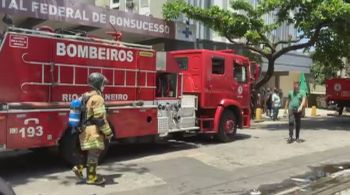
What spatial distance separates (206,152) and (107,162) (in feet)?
8.61

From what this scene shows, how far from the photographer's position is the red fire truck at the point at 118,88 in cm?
974

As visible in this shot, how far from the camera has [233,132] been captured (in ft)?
51.2

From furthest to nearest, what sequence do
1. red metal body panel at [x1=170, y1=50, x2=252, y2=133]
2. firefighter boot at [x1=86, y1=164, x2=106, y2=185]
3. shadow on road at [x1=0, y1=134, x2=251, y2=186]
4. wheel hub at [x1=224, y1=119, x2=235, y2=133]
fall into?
wheel hub at [x1=224, y1=119, x2=235, y2=133] < red metal body panel at [x1=170, y1=50, x2=252, y2=133] < shadow on road at [x1=0, y1=134, x2=251, y2=186] < firefighter boot at [x1=86, y1=164, x2=106, y2=185]

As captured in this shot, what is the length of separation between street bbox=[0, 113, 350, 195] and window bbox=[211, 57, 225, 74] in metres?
1.88

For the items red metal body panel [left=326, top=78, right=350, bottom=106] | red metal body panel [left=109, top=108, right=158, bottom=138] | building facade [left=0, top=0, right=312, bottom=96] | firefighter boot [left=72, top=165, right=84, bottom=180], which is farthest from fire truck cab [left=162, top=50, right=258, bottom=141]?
red metal body panel [left=326, top=78, right=350, bottom=106]

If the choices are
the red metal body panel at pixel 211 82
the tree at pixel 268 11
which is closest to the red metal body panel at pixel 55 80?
the red metal body panel at pixel 211 82

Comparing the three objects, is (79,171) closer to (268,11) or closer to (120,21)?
(120,21)

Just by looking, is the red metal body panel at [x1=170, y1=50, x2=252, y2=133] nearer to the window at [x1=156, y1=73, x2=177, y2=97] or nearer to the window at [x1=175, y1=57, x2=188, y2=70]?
the window at [x1=175, y1=57, x2=188, y2=70]

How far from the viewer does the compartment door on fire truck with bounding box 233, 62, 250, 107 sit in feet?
51.3

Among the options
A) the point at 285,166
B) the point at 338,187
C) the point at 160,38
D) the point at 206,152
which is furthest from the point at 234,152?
the point at 160,38

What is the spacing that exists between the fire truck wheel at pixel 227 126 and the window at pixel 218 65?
42.1 inches

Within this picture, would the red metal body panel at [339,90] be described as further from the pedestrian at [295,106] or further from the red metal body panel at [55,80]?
the red metal body panel at [55,80]

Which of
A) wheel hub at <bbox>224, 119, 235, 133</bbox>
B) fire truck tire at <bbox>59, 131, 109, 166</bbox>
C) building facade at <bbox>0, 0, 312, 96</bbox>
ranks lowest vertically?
fire truck tire at <bbox>59, 131, 109, 166</bbox>

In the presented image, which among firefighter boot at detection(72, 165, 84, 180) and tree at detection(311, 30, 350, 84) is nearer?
firefighter boot at detection(72, 165, 84, 180)
